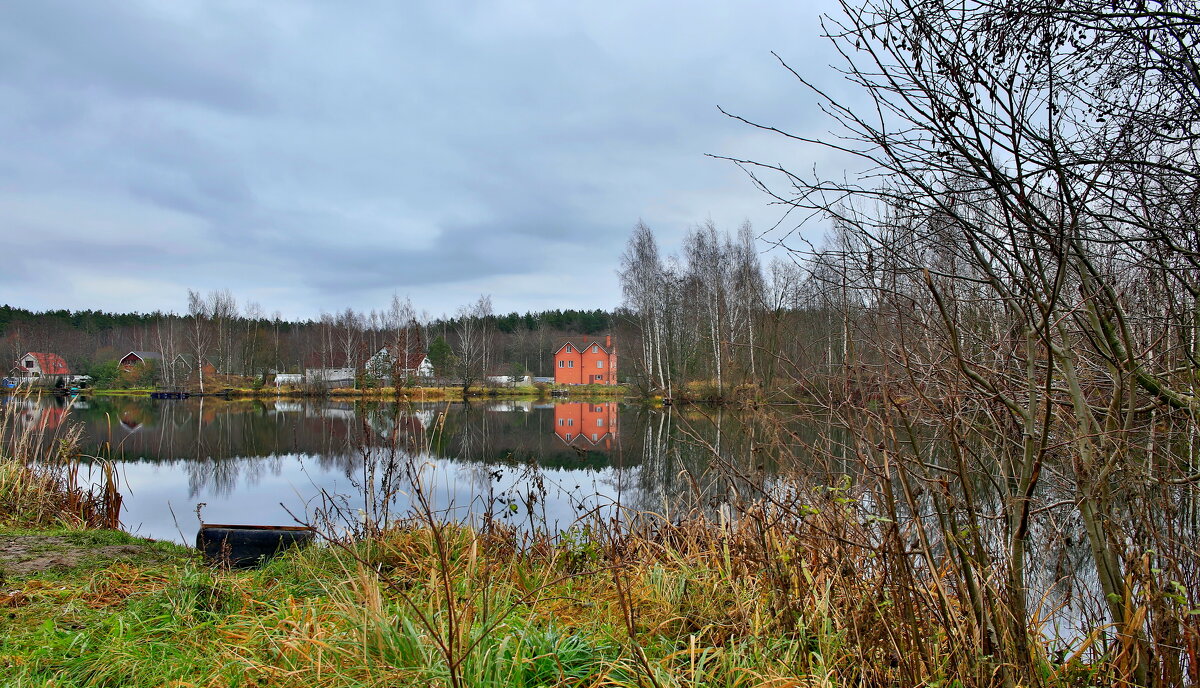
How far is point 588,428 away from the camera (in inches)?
887

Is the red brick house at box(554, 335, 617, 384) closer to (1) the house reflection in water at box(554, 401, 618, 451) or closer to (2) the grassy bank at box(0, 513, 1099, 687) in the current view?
(1) the house reflection in water at box(554, 401, 618, 451)

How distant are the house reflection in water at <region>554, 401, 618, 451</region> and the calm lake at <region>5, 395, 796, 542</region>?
80 millimetres

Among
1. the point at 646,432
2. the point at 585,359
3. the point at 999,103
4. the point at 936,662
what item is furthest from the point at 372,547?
the point at 585,359

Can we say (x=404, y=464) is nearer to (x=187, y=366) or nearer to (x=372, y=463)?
(x=372, y=463)

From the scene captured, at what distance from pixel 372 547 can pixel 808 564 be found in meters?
2.92

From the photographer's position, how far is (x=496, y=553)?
12.8 feet

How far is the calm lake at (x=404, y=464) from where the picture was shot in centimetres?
476

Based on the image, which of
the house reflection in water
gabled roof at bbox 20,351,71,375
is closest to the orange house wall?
the house reflection in water

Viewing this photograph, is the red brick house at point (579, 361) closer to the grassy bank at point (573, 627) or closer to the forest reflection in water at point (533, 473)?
the forest reflection in water at point (533, 473)

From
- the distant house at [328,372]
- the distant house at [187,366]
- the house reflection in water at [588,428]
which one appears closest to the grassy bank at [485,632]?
the house reflection in water at [588,428]

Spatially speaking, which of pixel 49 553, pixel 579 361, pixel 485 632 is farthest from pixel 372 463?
pixel 579 361

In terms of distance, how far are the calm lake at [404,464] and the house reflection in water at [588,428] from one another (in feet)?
0.26

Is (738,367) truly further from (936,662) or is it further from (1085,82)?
(1085,82)

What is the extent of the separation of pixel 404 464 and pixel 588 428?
1625cm
